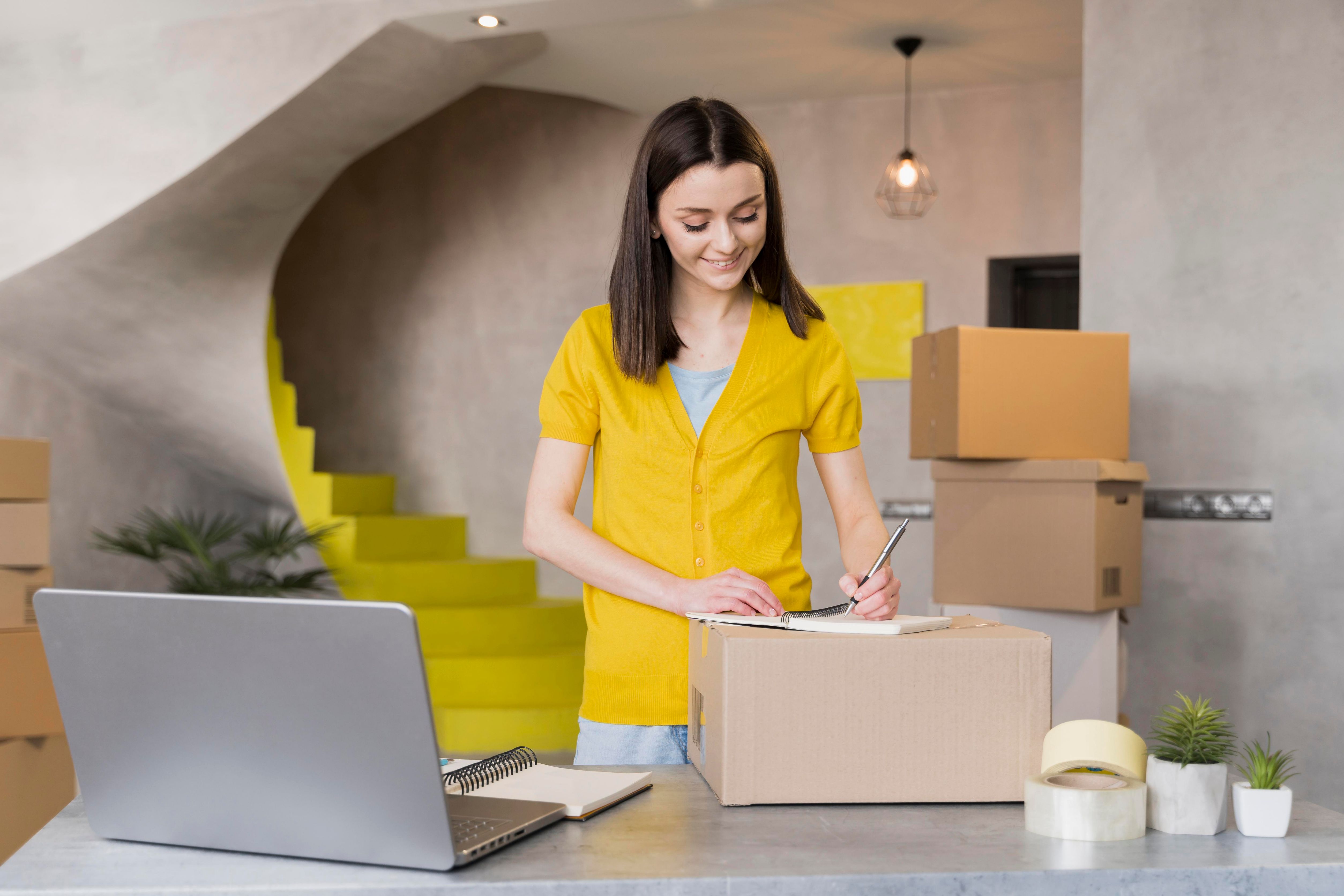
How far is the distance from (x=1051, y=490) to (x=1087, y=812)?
1.80 meters

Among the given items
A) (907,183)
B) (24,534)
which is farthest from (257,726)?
(907,183)

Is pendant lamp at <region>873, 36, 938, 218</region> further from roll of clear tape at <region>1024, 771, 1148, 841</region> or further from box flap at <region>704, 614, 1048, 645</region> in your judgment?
roll of clear tape at <region>1024, 771, 1148, 841</region>

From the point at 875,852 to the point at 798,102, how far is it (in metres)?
4.50

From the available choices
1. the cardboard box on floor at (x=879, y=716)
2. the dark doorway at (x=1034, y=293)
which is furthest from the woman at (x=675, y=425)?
the dark doorway at (x=1034, y=293)

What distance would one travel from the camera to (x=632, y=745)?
125 cm

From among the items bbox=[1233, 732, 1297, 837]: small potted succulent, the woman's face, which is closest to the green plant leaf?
the woman's face

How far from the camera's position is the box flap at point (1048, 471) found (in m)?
2.50

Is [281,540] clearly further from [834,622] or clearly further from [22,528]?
[834,622]

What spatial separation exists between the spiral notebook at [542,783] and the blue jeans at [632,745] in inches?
7.3

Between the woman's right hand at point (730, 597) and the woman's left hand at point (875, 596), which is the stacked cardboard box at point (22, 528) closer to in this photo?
the woman's right hand at point (730, 597)

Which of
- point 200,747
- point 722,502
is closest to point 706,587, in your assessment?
point 722,502

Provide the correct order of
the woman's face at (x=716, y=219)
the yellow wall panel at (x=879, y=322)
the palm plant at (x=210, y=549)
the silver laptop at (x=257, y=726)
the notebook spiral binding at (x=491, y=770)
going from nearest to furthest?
the silver laptop at (x=257, y=726), the notebook spiral binding at (x=491, y=770), the woman's face at (x=716, y=219), the palm plant at (x=210, y=549), the yellow wall panel at (x=879, y=322)

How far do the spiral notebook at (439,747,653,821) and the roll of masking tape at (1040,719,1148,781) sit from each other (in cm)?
34

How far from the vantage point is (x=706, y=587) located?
3.73 ft
